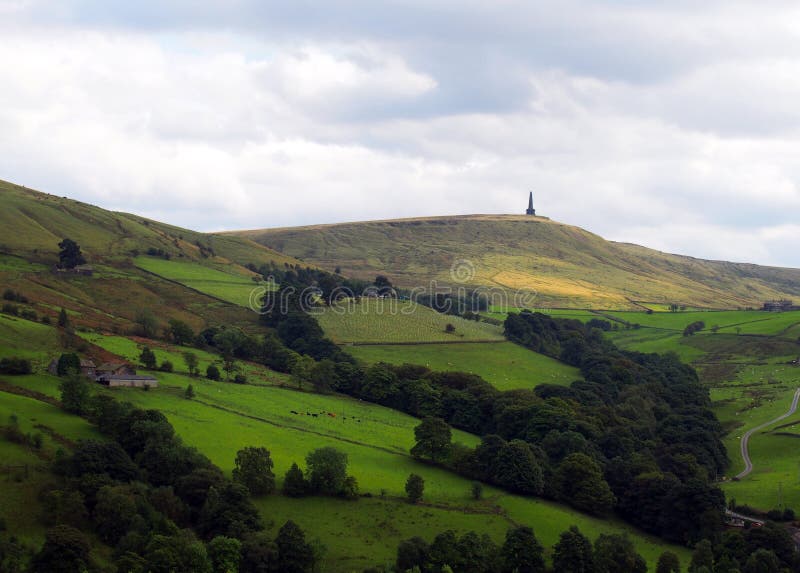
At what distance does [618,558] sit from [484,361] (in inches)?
2975

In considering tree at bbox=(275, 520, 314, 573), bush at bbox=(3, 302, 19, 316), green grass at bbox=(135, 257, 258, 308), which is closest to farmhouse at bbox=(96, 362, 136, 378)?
bush at bbox=(3, 302, 19, 316)

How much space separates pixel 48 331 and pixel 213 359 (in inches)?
891

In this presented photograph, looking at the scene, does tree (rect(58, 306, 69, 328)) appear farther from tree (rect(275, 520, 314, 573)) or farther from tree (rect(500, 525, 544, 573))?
tree (rect(500, 525, 544, 573))

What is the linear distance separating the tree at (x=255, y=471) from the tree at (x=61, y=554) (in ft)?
53.4

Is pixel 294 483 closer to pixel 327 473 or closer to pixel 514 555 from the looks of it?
pixel 327 473

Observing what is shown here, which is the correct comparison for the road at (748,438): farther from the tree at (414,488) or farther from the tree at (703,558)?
the tree at (414,488)

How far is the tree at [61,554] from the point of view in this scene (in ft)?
165

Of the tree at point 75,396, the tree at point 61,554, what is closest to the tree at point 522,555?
the tree at point 61,554

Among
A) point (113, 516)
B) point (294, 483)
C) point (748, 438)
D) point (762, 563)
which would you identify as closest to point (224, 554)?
point (113, 516)

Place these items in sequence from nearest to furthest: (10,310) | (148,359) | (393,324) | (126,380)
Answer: (126,380)
(148,359)
(10,310)
(393,324)

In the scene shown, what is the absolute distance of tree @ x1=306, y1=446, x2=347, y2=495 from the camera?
7012cm

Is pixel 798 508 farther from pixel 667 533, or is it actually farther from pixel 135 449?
pixel 135 449

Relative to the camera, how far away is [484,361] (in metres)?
139

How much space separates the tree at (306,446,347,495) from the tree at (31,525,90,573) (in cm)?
2222
